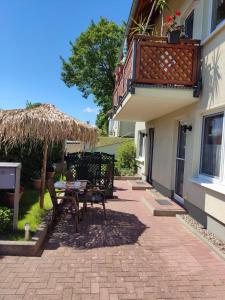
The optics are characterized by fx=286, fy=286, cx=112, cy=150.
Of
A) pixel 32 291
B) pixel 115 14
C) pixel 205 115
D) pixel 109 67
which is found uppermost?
pixel 115 14

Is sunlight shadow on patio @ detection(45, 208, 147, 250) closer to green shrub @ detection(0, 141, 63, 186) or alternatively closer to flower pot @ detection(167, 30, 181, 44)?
green shrub @ detection(0, 141, 63, 186)

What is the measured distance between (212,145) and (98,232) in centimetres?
327

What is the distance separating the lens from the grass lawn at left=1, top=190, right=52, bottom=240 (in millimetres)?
5273

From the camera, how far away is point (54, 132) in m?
5.99

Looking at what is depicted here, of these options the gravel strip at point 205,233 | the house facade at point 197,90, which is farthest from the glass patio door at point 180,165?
the gravel strip at point 205,233

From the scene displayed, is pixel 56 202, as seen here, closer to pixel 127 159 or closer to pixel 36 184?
pixel 36 184

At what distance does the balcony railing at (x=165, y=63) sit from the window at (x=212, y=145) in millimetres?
1078

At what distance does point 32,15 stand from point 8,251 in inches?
496

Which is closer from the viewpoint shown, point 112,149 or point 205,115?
point 205,115

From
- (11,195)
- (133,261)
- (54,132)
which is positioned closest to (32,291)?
(133,261)

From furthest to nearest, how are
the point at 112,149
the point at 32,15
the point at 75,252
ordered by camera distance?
the point at 112,149
the point at 32,15
the point at 75,252

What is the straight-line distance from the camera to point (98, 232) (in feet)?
20.4

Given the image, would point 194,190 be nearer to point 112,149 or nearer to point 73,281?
point 73,281

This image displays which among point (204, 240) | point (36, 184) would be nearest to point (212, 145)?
point (204, 240)
